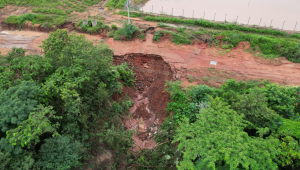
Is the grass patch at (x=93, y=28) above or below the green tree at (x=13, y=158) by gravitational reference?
above

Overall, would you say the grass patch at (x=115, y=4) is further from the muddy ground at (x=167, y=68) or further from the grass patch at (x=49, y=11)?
the muddy ground at (x=167, y=68)

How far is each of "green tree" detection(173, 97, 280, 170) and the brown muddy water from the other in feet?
61.0

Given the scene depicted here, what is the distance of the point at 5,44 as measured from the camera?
20.9 m

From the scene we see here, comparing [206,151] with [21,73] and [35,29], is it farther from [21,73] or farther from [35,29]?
[35,29]

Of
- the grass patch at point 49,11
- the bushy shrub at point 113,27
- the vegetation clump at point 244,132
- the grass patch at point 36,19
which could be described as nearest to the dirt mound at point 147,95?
the vegetation clump at point 244,132

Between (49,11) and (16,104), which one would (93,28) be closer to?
(49,11)

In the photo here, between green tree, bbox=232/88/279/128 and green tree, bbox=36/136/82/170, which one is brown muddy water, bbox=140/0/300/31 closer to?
green tree, bbox=232/88/279/128

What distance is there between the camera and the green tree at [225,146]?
293 inches

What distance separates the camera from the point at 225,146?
786 centimetres

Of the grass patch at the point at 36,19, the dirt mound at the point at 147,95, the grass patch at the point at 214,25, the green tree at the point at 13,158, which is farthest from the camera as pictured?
the grass patch at the point at 36,19

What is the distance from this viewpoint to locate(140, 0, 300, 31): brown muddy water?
23.2 m

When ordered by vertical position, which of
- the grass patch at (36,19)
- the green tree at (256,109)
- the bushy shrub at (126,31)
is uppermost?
the grass patch at (36,19)

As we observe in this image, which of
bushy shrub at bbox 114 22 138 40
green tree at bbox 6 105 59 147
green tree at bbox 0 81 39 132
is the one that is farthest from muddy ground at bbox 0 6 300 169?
green tree at bbox 0 81 39 132

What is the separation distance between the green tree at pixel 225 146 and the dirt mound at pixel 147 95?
13.4 feet
